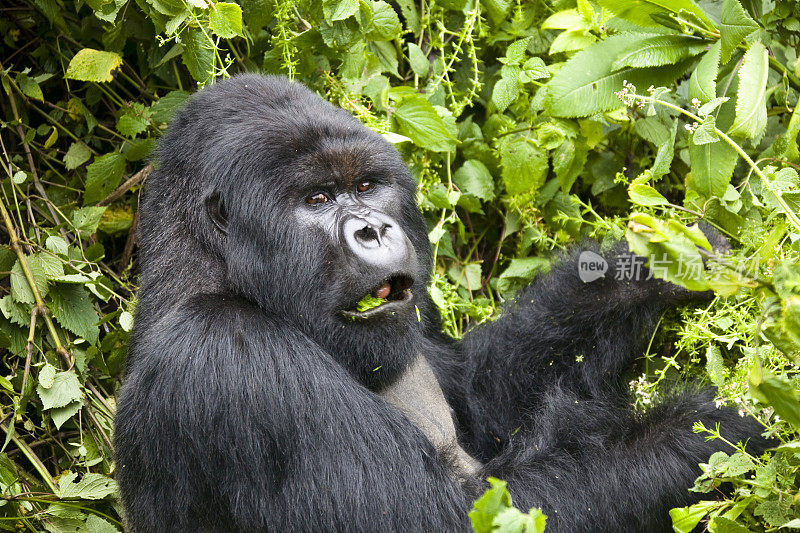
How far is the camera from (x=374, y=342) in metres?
3.59

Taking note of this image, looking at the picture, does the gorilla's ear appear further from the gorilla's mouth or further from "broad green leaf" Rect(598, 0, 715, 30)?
"broad green leaf" Rect(598, 0, 715, 30)

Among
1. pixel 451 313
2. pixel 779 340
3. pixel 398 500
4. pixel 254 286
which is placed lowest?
pixel 451 313

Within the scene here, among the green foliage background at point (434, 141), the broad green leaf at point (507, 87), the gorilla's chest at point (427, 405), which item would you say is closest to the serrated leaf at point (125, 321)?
the green foliage background at point (434, 141)

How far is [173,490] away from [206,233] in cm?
111

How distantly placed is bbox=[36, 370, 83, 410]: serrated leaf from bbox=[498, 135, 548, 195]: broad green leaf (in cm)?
282

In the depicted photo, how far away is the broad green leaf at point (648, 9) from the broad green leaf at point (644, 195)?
970 mm

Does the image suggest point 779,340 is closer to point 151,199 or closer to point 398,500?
point 398,500

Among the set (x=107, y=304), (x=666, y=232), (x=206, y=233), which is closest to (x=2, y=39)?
(x=107, y=304)

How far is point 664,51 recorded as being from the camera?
4039mm

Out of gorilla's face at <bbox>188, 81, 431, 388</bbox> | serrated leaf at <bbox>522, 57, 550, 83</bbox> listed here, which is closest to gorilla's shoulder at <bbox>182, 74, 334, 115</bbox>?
gorilla's face at <bbox>188, 81, 431, 388</bbox>

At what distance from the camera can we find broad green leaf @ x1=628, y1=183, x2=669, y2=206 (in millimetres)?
3406

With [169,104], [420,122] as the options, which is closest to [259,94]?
[420,122]

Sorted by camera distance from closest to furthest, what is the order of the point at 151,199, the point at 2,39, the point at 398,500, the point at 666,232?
the point at 666,232 < the point at 398,500 < the point at 151,199 < the point at 2,39

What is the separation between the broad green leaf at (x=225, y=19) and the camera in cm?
407
